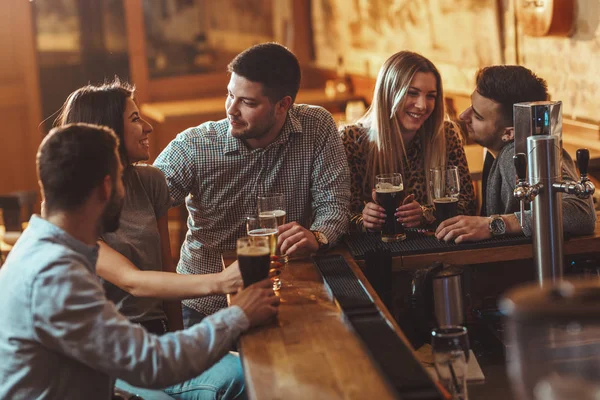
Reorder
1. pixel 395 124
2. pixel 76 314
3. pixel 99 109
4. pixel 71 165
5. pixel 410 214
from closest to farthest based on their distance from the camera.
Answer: pixel 76 314
pixel 71 165
pixel 99 109
pixel 410 214
pixel 395 124

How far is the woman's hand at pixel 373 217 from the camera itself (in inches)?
95.8

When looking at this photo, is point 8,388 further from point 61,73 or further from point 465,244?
point 61,73

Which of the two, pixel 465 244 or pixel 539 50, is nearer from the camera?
pixel 465 244

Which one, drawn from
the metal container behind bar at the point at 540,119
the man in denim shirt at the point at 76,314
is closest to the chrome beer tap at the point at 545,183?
the metal container behind bar at the point at 540,119

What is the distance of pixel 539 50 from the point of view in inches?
154

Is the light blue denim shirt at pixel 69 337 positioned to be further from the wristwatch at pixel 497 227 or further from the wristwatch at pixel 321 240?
the wristwatch at pixel 497 227

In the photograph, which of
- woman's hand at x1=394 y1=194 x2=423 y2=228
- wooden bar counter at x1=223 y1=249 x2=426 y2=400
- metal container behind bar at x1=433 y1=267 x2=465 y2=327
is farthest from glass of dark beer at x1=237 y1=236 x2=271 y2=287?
woman's hand at x1=394 y1=194 x2=423 y2=228

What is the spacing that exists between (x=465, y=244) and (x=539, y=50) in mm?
1983

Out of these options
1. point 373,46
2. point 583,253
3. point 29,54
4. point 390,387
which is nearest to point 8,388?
point 390,387

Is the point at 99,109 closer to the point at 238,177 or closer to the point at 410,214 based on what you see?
the point at 238,177

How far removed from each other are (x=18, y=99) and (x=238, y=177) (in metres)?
5.71

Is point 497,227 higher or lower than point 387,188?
lower

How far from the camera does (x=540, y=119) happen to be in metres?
2.00

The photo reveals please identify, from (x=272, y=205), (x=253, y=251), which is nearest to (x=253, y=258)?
(x=253, y=251)
